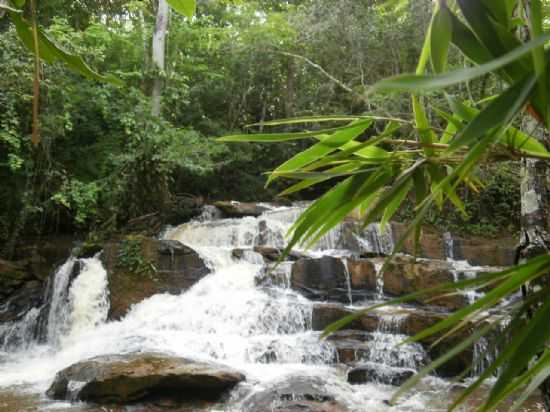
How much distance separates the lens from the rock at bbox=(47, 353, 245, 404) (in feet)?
16.2

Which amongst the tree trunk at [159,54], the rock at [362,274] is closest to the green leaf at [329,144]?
the rock at [362,274]

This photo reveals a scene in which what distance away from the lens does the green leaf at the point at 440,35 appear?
0.63 meters

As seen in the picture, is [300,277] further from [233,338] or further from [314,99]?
[314,99]

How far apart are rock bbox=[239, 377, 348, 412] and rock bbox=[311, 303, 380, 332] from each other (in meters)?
1.74

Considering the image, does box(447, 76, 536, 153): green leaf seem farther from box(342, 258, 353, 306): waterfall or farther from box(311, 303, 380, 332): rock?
box(342, 258, 353, 306): waterfall

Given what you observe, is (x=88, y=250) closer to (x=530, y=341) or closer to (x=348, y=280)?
(x=348, y=280)

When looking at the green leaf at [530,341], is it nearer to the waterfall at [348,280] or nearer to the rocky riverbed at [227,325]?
the rocky riverbed at [227,325]

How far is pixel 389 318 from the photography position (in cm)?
639

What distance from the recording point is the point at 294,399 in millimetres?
4461

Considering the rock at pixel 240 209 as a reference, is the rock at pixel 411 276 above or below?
below

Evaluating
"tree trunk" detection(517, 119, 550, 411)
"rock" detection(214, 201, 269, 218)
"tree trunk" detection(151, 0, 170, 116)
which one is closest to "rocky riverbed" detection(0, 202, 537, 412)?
"rock" detection(214, 201, 269, 218)

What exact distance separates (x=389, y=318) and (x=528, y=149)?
19.1 feet

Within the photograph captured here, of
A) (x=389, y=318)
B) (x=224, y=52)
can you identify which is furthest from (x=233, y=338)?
(x=224, y=52)

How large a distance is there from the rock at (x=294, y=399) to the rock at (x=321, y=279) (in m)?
2.92
